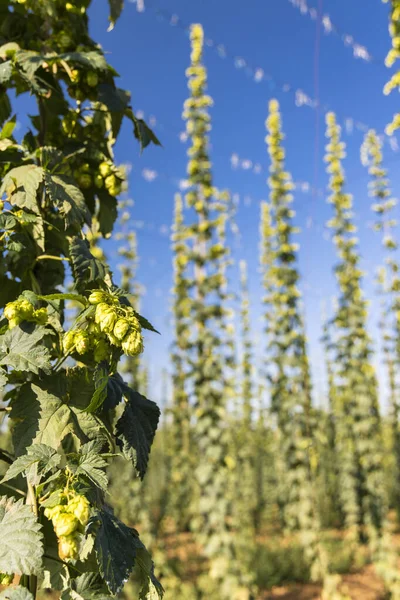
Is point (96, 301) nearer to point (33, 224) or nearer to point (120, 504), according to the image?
point (33, 224)

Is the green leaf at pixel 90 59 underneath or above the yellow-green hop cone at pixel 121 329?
above

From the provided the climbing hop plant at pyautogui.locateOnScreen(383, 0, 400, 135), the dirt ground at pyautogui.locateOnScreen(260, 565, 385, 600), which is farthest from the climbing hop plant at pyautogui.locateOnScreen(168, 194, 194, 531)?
the climbing hop plant at pyautogui.locateOnScreen(383, 0, 400, 135)

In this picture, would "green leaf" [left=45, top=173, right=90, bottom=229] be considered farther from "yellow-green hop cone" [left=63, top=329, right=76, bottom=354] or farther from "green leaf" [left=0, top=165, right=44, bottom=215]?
"yellow-green hop cone" [left=63, top=329, right=76, bottom=354]

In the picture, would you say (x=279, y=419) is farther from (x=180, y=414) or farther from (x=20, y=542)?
(x=20, y=542)

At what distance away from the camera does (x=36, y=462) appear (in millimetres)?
1240

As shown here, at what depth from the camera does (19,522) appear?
1.13 metres

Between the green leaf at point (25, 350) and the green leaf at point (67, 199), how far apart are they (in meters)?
0.44

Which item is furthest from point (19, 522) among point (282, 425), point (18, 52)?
point (282, 425)

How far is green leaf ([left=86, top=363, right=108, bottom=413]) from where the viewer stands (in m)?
1.19

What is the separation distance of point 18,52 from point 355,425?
1502cm

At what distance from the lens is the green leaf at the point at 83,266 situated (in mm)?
1489

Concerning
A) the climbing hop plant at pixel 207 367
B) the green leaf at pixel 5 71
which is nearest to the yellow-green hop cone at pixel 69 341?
the green leaf at pixel 5 71

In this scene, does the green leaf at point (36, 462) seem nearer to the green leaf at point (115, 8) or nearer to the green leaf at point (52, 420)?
the green leaf at point (52, 420)

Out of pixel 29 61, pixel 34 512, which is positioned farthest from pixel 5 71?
pixel 34 512
